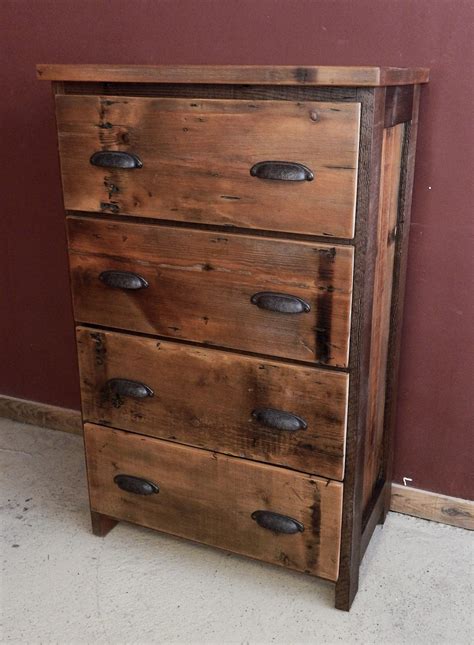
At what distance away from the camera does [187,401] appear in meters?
1.68

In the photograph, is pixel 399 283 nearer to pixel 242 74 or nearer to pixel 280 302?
pixel 280 302

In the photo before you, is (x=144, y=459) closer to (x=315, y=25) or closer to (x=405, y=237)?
(x=405, y=237)

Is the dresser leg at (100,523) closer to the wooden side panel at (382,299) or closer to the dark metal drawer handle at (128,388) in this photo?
the dark metal drawer handle at (128,388)

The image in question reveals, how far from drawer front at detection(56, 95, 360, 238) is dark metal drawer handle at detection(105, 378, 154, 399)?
1.32 feet

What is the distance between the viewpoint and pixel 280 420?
1572 mm

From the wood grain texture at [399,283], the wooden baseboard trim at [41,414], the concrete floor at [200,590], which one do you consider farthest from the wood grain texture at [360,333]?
the wooden baseboard trim at [41,414]

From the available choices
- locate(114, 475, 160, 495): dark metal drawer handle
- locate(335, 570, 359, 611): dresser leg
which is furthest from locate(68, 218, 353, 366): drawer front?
locate(335, 570, 359, 611): dresser leg

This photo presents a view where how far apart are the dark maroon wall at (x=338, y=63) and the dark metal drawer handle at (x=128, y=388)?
67 cm

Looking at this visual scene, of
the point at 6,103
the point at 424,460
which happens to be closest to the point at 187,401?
the point at 424,460

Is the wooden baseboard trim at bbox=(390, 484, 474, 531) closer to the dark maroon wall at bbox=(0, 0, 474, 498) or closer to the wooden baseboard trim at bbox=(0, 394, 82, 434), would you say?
the dark maroon wall at bbox=(0, 0, 474, 498)

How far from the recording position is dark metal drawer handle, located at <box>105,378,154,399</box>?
1.71m

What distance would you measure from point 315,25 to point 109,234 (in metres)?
0.72

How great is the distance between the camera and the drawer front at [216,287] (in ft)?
4.77

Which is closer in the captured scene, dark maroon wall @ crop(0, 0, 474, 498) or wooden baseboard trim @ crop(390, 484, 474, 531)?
dark maroon wall @ crop(0, 0, 474, 498)
